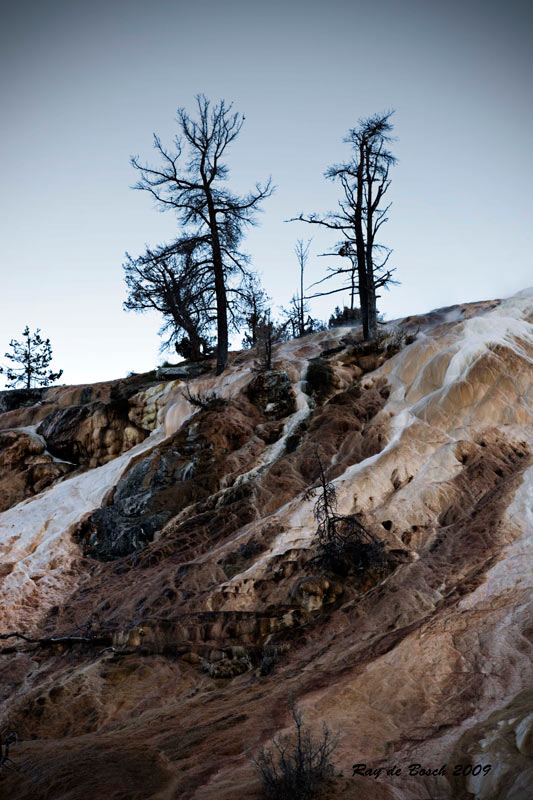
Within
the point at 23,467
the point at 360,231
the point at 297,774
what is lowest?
the point at 297,774

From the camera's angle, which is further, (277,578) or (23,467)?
(23,467)

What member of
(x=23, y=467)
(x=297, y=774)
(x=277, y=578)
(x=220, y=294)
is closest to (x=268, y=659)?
(x=277, y=578)

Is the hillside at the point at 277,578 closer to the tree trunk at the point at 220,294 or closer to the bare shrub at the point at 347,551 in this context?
the bare shrub at the point at 347,551

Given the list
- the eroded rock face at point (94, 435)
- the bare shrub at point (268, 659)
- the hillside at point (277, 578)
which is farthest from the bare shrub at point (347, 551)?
the eroded rock face at point (94, 435)

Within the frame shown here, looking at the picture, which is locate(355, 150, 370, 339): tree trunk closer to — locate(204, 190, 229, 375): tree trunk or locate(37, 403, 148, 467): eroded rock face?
locate(204, 190, 229, 375): tree trunk

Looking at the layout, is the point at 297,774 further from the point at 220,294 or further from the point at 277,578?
the point at 220,294

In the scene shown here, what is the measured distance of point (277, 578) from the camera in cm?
1106

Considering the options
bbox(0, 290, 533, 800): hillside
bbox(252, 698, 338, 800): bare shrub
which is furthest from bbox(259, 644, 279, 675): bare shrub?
bbox(252, 698, 338, 800): bare shrub

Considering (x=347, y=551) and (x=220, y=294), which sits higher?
(x=220, y=294)

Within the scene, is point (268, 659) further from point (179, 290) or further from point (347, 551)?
point (179, 290)

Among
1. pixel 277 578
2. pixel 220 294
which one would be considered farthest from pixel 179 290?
pixel 277 578

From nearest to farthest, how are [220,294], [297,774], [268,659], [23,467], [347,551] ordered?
[297,774]
[268,659]
[347,551]
[23,467]
[220,294]

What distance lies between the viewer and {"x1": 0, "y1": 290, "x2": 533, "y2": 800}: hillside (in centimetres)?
623

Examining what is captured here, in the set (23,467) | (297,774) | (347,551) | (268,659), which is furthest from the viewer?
(23,467)
